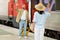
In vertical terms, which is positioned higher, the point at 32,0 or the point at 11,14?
the point at 32,0

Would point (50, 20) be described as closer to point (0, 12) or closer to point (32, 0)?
point (32, 0)

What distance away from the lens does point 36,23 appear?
23.4 feet

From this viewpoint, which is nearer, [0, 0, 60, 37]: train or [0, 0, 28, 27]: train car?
[0, 0, 60, 37]: train

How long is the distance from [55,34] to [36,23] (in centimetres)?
468

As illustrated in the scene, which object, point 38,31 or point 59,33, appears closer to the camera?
point 38,31

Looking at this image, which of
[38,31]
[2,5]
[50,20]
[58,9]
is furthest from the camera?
[2,5]

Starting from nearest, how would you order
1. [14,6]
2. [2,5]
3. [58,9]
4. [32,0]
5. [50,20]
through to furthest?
1. [58,9]
2. [50,20]
3. [32,0]
4. [14,6]
5. [2,5]

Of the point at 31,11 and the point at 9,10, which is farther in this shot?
the point at 9,10

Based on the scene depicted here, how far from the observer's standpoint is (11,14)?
1789cm

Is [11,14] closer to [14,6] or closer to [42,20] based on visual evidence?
[14,6]

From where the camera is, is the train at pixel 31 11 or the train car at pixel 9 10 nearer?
the train at pixel 31 11

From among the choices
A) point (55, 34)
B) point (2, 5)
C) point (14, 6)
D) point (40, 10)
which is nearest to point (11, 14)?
point (14, 6)

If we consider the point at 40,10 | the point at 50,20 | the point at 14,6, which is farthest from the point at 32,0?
the point at 40,10

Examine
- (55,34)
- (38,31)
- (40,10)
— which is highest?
(40,10)
